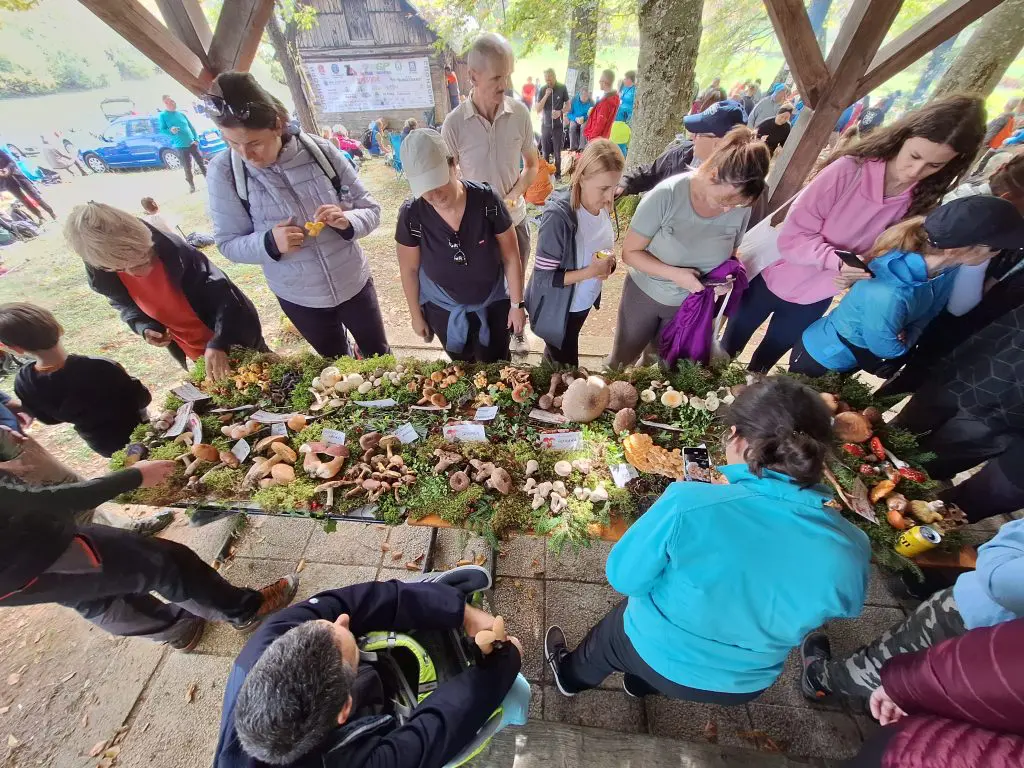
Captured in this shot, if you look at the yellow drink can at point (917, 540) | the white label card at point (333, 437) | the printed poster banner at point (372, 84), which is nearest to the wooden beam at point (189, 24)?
the white label card at point (333, 437)

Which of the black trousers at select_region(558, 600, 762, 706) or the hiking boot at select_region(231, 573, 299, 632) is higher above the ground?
the black trousers at select_region(558, 600, 762, 706)

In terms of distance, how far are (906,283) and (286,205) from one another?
3.50m

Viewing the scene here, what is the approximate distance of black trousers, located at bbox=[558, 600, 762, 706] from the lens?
1.56 m

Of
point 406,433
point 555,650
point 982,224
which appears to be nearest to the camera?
point 982,224

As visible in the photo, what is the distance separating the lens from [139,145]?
26.6 feet

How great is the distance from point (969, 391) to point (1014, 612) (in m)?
1.47

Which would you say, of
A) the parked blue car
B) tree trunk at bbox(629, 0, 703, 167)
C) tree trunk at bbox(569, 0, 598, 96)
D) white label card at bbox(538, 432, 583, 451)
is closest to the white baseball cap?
white label card at bbox(538, 432, 583, 451)

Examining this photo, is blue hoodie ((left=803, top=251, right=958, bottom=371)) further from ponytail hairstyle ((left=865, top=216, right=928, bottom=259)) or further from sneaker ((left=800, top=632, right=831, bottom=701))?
sneaker ((left=800, top=632, right=831, bottom=701))

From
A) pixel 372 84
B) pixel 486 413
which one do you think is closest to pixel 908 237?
pixel 486 413

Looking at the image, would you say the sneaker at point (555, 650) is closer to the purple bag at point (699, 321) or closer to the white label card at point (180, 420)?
the purple bag at point (699, 321)

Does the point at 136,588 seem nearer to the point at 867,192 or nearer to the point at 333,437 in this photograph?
the point at 333,437

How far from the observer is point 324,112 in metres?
14.9

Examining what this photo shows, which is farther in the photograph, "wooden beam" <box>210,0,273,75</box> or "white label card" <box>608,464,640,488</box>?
"wooden beam" <box>210,0,273,75</box>

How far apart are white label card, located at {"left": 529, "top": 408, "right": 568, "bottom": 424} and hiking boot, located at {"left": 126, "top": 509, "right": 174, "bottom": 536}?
9.54ft
